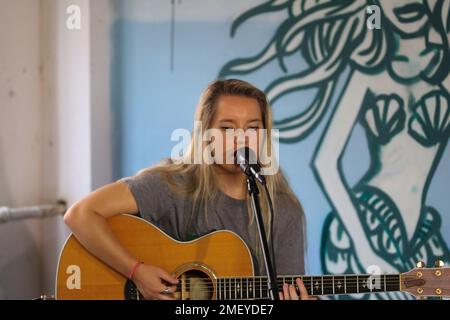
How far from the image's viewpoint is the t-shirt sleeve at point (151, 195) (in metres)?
1.54

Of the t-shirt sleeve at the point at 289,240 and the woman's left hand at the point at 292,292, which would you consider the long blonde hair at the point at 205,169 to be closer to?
the t-shirt sleeve at the point at 289,240

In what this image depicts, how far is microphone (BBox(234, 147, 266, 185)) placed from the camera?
124cm

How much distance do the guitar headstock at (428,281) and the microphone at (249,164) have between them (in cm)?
53

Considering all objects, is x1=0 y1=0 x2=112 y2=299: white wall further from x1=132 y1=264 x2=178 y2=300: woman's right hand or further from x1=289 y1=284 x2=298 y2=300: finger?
x1=289 y1=284 x2=298 y2=300: finger

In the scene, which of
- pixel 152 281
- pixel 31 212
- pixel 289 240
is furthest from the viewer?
pixel 31 212

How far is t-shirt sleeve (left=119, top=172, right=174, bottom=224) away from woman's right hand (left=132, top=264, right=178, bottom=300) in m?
0.15

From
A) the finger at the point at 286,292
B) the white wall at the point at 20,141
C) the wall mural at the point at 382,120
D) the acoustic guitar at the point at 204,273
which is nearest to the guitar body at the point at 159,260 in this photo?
the acoustic guitar at the point at 204,273

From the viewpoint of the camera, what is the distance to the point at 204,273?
1.50 meters

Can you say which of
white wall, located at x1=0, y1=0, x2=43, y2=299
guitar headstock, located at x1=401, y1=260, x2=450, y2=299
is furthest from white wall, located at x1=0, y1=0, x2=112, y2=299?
guitar headstock, located at x1=401, y1=260, x2=450, y2=299

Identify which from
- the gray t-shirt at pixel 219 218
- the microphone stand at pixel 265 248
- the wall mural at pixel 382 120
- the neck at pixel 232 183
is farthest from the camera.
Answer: the wall mural at pixel 382 120

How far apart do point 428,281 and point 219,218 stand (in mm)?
576

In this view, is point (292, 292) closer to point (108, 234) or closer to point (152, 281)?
point (152, 281)

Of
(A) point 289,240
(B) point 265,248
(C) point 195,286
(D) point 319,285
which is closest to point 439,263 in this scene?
(D) point 319,285
